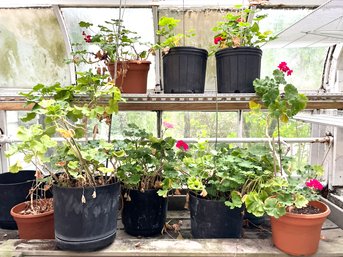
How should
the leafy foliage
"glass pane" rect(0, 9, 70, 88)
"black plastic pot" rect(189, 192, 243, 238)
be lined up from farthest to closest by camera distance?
"glass pane" rect(0, 9, 70, 88) < "black plastic pot" rect(189, 192, 243, 238) < the leafy foliage

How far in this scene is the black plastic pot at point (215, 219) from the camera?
1.38 meters

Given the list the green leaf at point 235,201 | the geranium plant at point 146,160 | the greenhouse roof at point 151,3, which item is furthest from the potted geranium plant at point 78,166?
the greenhouse roof at point 151,3

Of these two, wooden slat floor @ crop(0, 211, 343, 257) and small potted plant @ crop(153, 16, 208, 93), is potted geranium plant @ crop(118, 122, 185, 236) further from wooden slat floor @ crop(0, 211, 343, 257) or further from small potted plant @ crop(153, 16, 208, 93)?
small potted plant @ crop(153, 16, 208, 93)

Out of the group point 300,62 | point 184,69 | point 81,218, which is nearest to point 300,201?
point 184,69

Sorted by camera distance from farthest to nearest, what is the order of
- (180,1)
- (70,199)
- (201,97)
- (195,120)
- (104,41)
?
(195,120) → (180,1) → (104,41) → (201,97) → (70,199)

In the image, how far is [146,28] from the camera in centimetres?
236

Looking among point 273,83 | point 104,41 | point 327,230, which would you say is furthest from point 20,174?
point 327,230

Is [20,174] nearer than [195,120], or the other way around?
[20,174]

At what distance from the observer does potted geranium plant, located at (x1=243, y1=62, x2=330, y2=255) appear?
4.00 feet

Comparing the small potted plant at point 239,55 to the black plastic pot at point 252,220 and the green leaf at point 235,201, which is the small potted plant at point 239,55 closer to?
the green leaf at point 235,201

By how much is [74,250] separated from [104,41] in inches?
47.5

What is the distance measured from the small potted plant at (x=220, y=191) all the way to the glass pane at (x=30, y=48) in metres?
1.77

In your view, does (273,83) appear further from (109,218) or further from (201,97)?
(109,218)

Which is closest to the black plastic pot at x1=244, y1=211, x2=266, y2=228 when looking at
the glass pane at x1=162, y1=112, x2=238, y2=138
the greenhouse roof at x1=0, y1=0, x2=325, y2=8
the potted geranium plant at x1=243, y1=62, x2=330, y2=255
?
the potted geranium plant at x1=243, y1=62, x2=330, y2=255
